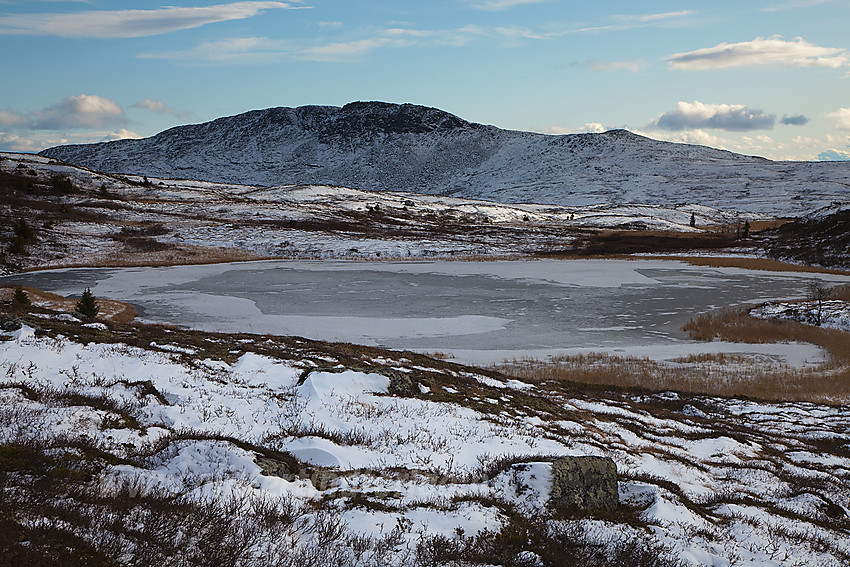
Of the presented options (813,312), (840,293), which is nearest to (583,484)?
(813,312)

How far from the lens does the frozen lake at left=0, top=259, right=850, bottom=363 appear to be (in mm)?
22156

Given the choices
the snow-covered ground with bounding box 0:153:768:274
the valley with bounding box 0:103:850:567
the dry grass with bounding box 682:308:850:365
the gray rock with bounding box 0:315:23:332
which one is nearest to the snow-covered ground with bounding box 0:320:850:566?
the valley with bounding box 0:103:850:567

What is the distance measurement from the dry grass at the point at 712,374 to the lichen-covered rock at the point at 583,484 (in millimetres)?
10035

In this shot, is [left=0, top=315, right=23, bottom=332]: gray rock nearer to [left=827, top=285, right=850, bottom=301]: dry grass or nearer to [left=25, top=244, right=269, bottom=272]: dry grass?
[left=25, top=244, right=269, bottom=272]: dry grass

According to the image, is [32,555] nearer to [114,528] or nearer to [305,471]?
[114,528]

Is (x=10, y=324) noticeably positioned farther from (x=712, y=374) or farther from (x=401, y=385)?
(x=712, y=374)

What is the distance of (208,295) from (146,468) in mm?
24981

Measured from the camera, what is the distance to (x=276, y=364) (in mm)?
13406

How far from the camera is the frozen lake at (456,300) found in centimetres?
2216

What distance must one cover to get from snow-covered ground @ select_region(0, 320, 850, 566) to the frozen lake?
709 centimetres

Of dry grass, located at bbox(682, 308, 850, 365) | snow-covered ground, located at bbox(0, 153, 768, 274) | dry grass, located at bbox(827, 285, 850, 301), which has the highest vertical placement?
snow-covered ground, located at bbox(0, 153, 768, 274)

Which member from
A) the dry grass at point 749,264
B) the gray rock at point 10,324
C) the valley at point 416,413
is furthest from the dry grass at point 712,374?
the dry grass at point 749,264

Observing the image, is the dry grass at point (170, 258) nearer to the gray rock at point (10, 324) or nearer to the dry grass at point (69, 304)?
the dry grass at point (69, 304)

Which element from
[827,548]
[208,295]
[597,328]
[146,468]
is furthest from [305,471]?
[208,295]
